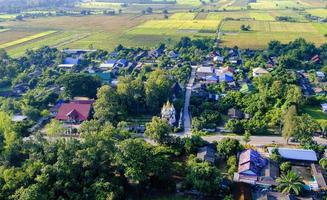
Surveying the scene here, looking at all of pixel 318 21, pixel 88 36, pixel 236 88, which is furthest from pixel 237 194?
pixel 318 21

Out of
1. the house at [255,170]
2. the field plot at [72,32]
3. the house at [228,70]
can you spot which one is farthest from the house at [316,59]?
the house at [255,170]

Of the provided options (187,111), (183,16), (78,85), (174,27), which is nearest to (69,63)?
(78,85)

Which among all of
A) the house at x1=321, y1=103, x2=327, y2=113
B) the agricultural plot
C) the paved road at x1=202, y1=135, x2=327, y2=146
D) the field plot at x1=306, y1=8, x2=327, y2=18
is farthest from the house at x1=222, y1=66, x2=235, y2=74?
the field plot at x1=306, y1=8, x2=327, y2=18

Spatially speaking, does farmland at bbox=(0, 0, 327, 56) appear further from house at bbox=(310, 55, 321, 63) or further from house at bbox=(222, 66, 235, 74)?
house at bbox=(222, 66, 235, 74)

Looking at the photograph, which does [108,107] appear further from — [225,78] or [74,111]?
[225,78]

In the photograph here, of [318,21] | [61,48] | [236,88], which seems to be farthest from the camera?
[318,21]

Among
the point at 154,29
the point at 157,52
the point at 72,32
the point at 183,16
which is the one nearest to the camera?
the point at 157,52

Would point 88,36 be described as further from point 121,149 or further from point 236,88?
point 121,149
